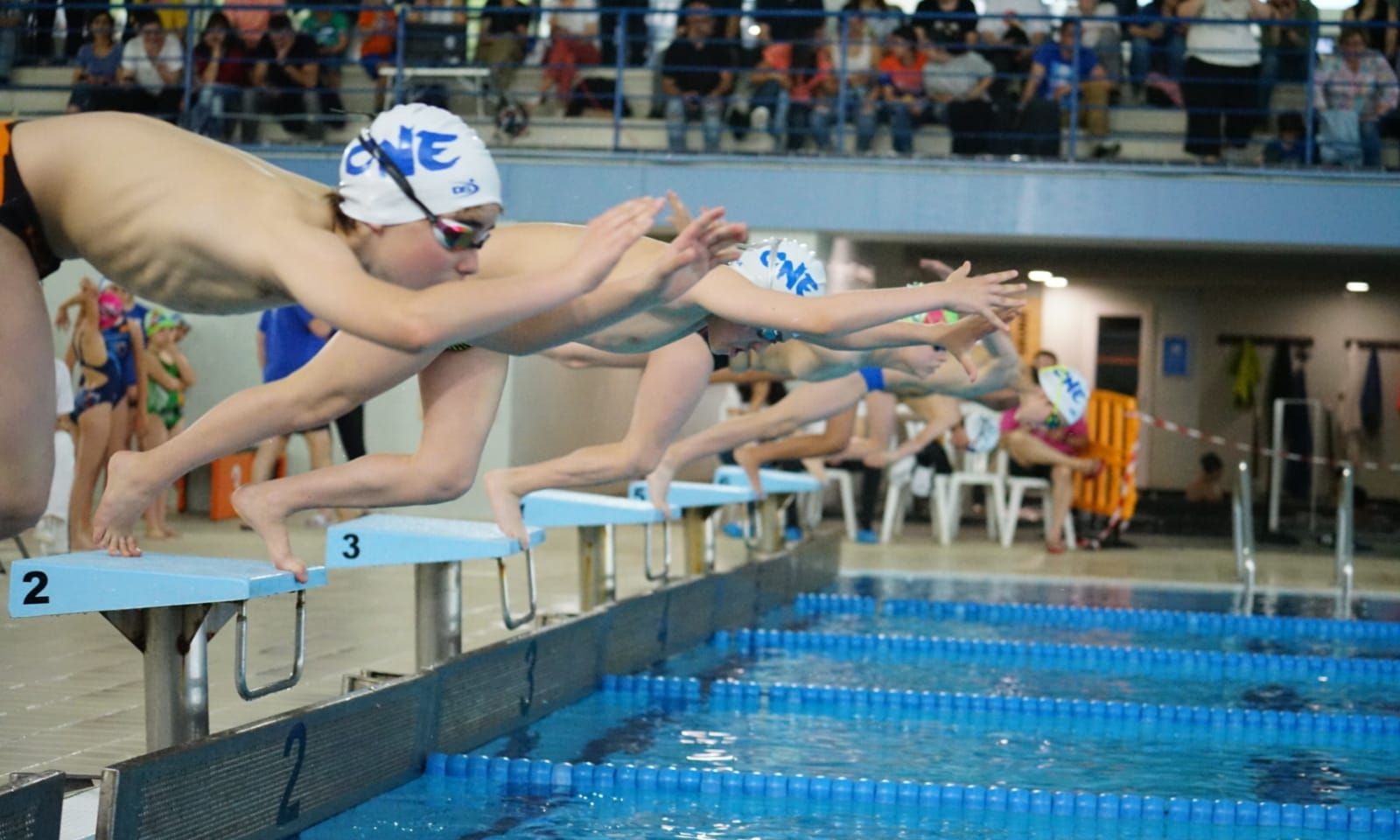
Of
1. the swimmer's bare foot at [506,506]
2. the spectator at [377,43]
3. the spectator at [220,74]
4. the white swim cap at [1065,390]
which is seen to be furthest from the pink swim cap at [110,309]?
the white swim cap at [1065,390]

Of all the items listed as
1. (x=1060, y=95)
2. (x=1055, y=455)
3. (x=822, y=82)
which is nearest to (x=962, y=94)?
(x=1060, y=95)

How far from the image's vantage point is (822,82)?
12.2 m

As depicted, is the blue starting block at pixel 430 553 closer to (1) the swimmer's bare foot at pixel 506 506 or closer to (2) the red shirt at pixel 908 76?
(1) the swimmer's bare foot at pixel 506 506

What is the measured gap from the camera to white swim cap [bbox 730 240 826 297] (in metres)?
5.21

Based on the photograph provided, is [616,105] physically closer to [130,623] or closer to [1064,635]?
[1064,635]

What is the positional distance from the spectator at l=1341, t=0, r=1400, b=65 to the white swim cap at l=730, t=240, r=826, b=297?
23.7 ft

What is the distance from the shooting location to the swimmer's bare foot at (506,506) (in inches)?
199

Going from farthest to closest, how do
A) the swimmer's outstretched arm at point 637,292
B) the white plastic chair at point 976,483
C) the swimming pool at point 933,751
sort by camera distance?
the white plastic chair at point 976,483, the swimming pool at point 933,751, the swimmer's outstretched arm at point 637,292

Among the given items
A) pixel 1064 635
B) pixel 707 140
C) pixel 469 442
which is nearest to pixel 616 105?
pixel 707 140

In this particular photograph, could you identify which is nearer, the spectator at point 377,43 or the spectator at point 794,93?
the spectator at point 794,93

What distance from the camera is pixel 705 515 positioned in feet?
26.3

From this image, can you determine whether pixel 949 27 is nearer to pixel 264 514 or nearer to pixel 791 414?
pixel 791 414

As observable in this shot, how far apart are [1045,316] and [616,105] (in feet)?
25.3

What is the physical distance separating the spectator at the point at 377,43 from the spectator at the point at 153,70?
1354 millimetres
